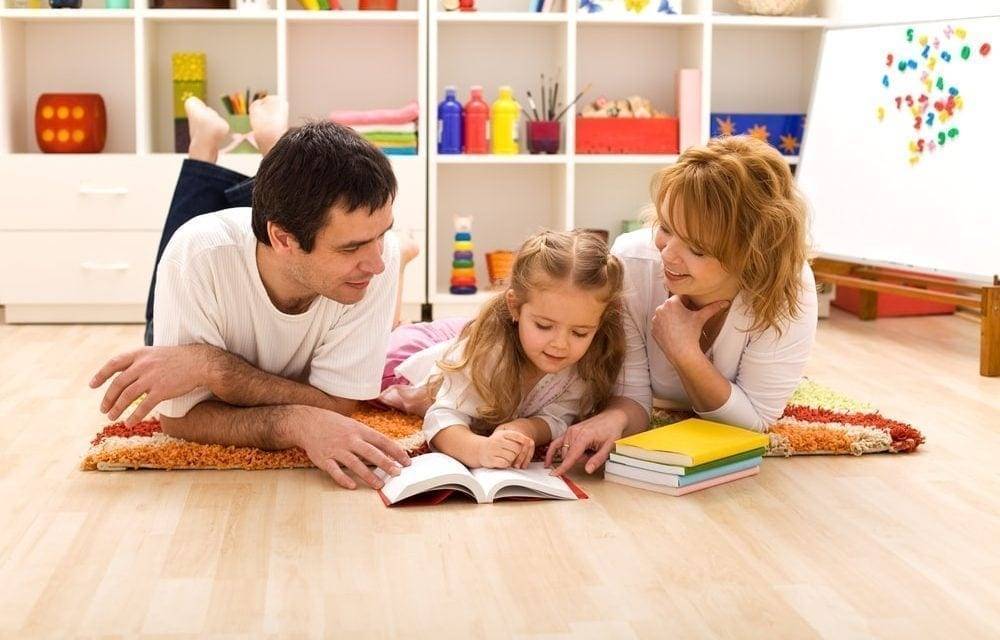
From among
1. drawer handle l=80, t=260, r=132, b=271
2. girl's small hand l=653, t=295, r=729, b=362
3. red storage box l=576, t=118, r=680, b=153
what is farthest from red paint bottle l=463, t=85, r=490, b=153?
girl's small hand l=653, t=295, r=729, b=362

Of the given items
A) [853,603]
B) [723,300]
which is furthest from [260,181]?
[853,603]

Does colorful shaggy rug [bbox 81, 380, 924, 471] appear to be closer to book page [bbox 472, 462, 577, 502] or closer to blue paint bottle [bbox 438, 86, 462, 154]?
book page [bbox 472, 462, 577, 502]

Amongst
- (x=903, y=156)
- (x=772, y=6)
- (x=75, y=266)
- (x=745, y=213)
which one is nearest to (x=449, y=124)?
(x=772, y=6)

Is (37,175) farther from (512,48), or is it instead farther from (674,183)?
(674,183)

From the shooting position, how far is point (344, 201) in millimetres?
2057

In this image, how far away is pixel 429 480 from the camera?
2.03m

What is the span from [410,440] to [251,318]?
1.24 ft

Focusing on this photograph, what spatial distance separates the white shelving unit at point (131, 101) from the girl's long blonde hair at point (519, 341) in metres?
1.78

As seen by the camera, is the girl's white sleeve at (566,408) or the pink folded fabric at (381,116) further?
the pink folded fabric at (381,116)

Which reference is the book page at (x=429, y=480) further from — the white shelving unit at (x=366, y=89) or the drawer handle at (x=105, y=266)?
the drawer handle at (x=105, y=266)

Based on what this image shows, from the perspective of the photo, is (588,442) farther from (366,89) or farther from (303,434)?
(366,89)

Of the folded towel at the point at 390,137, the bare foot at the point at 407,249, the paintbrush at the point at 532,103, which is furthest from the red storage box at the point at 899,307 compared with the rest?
the bare foot at the point at 407,249

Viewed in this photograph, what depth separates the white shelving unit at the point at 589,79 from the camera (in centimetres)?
442

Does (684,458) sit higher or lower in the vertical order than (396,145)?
lower
